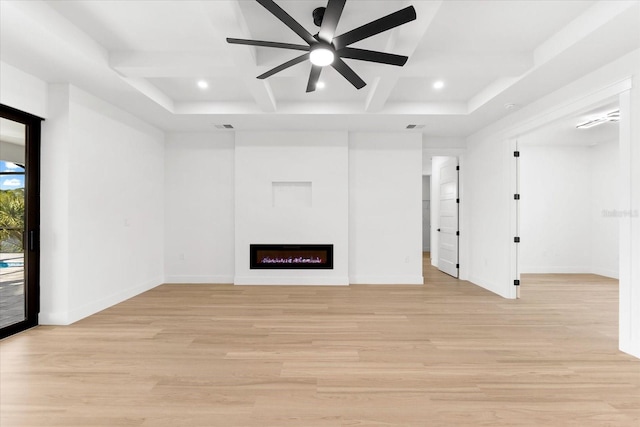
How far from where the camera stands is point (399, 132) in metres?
5.52

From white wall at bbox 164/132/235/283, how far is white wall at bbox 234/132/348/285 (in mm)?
280

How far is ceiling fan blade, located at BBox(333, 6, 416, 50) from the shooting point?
1.97 m

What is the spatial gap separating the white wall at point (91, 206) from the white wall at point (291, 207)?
4.93 ft

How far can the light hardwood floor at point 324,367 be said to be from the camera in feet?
6.33

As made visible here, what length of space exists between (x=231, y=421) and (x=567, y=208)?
7589 millimetres

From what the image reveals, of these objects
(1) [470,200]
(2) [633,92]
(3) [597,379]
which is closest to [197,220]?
(1) [470,200]

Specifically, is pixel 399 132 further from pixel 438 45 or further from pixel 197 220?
pixel 197 220

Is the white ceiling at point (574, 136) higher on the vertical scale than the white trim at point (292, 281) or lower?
higher

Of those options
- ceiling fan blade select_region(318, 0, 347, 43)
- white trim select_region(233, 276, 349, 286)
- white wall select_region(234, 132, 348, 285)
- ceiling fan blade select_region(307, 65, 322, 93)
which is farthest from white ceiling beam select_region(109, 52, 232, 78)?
white trim select_region(233, 276, 349, 286)

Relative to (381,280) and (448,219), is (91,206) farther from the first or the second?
(448,219)

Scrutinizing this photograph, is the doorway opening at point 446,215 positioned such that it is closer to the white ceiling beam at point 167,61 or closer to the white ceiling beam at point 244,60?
the white ceiling beam at point 244,60

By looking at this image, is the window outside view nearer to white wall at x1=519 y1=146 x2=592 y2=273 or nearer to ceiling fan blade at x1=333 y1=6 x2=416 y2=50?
ceiling fan blade at x1=333 y1=6 x2=416 y2=50

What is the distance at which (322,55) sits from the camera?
229cm

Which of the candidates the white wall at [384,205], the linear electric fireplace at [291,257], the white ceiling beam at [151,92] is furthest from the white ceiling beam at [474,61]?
the linear electric fireplace at [291,257]
